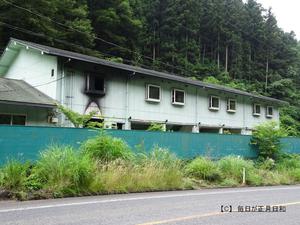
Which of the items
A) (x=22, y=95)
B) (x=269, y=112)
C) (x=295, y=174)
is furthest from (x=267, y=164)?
(x=269, y=112)

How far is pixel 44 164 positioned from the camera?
11.2 metres

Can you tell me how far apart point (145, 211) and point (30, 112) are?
1351 centimetres

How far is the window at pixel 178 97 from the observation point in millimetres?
27791

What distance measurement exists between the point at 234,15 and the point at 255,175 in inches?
1932

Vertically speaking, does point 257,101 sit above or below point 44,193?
above

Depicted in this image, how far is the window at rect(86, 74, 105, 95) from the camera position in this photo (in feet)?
73.1

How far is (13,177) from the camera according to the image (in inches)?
412

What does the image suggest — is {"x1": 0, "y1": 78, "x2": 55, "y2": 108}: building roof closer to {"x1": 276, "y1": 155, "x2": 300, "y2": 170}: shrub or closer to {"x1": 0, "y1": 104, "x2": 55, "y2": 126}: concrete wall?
{"x1": 0, "y1": 104, "x2": 55, "y2": 126}: concrete wall

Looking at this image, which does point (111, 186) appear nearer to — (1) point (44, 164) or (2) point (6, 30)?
(1) point (44, 164)

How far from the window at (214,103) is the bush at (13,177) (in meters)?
21.9

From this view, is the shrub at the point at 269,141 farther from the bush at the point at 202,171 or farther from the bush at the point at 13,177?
the bush at the point at 13,177

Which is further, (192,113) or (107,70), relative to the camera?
(192,113)

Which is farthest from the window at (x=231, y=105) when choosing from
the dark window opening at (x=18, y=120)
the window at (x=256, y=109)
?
the dark window opening at (x=18, y=120)

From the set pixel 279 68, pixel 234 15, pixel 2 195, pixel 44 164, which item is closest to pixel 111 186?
pixel 44 164
